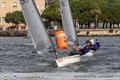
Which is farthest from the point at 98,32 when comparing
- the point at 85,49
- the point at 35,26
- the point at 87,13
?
the point at 35,26

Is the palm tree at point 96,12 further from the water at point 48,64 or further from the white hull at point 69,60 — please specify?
the white hull at point 69,60

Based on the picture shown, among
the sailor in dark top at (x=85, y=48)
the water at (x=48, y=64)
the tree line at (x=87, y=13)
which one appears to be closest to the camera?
the water at (x=48, y=64)

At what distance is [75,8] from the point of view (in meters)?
164

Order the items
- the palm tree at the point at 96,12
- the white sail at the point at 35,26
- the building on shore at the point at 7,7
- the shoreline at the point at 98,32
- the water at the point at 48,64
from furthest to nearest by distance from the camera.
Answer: the building on shore at the point at 7,7
the palm tree at the point at 96,12
the shoreline at the point at 98,32
the water at the point at 48,64
the white sail at the point at 35,26

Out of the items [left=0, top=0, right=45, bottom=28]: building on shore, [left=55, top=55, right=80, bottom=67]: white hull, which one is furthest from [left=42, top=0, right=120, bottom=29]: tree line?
[left=55, top=55, right=80, bottom=67]: white hull

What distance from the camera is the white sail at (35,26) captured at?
132 feet

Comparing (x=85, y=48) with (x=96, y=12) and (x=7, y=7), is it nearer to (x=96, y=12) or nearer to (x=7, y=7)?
(x=96, y=12)

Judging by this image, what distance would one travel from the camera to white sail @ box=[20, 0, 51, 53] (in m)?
40.2

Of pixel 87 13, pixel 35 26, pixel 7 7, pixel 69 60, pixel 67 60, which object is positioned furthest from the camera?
pixel 7 7

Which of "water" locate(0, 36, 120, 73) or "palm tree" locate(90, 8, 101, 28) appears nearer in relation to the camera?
"water" locate(0, 36, 120, 73)

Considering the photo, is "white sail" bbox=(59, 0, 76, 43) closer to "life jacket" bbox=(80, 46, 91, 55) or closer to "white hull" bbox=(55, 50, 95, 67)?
"life jacket" bbox=(80, 46, 91, 55)

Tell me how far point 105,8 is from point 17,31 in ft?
84.1

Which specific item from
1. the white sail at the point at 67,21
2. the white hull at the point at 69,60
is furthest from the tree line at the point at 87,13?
the white hull at the point at 69,60

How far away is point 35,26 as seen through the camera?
133ft
